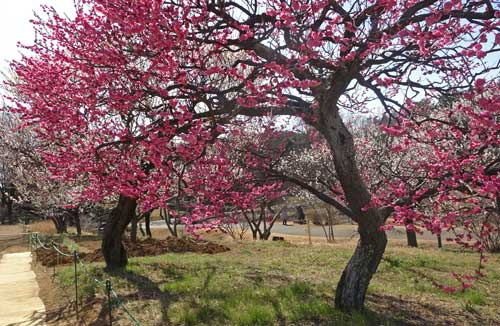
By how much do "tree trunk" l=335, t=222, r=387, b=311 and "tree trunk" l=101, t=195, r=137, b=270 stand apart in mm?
5727

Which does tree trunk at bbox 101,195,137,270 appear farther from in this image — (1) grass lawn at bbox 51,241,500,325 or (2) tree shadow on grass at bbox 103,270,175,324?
(2) tree shadow on grass at bbox 103,270,175,324

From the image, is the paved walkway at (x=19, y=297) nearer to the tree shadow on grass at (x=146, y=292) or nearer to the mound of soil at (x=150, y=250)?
the mound of soil at (x=150, y=250)

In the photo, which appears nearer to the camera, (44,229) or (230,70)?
(230,70)

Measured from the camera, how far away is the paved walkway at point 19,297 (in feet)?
22.5

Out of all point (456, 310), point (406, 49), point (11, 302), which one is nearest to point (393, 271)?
point (456, 310)

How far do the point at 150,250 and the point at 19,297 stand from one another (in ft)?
19.0

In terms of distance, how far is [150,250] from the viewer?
1416cm

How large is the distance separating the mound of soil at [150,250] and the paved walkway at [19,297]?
678 mm

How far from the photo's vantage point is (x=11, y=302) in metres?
8.12

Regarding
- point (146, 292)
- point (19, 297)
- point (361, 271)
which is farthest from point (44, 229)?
point (361, 271)

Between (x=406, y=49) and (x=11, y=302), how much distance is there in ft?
27.4

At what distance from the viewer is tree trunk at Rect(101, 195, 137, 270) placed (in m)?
9.88

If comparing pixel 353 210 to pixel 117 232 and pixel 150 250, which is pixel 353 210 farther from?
pixel 150 250

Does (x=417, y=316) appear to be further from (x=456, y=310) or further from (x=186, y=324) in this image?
(x=186, y=324)
